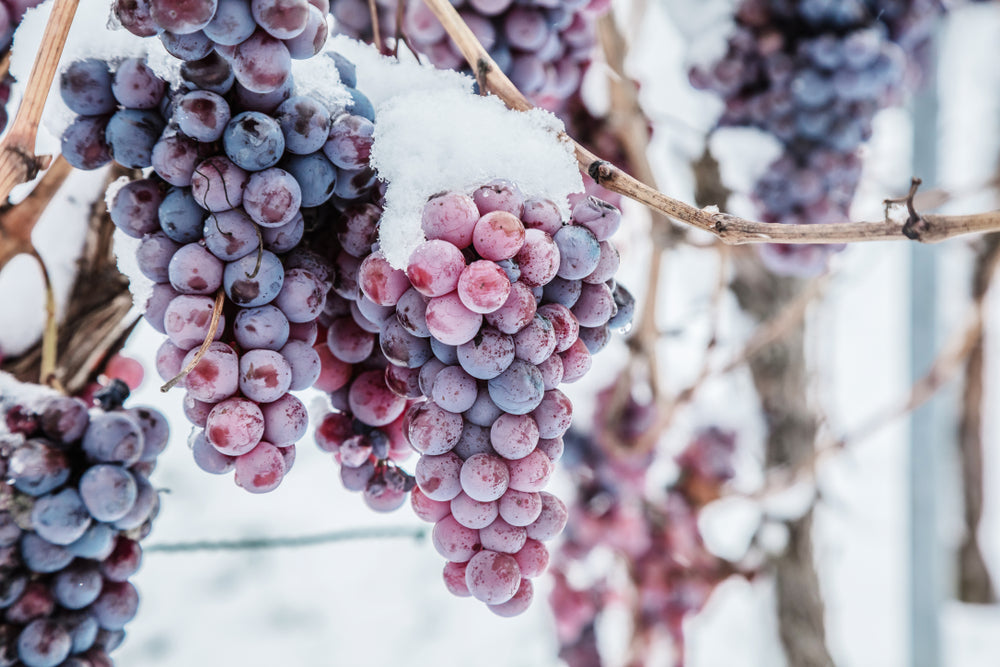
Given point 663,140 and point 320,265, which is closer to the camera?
point 320,265

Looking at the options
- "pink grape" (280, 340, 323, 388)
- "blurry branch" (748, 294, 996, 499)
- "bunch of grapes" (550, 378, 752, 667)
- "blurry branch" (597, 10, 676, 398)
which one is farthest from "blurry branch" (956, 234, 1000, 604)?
"pink grape" (280, 340, 323, 388)

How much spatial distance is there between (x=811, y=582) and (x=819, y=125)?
763mm

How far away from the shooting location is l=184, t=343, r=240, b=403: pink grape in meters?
0.31

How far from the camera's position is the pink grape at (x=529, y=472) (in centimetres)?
33

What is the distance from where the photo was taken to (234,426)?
0.31 meters

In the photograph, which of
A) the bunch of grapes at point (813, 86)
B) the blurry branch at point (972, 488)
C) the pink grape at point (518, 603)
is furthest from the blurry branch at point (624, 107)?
the blurry branch at point (972, 488)

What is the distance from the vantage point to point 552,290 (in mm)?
349

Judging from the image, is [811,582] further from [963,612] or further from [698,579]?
[963,612]

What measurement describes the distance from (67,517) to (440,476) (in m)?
0.23

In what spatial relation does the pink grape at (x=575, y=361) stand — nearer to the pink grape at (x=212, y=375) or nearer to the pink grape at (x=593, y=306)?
the pink grape at (x=593, y=306)

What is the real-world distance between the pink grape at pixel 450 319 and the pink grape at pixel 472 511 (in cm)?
8

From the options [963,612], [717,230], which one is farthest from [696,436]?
[963,612]

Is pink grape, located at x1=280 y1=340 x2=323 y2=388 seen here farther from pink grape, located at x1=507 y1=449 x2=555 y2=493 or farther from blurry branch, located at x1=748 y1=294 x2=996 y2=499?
blurry branch, located at x1=748 y1=294 x2=996 y2=499

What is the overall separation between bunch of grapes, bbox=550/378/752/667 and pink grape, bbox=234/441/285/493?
0.68 m
